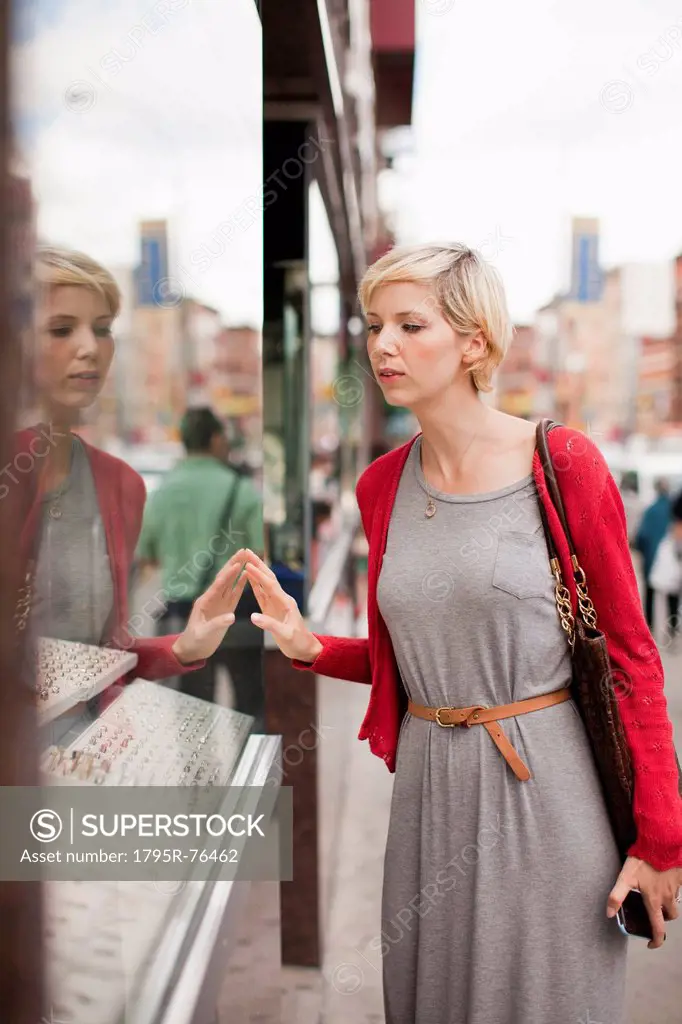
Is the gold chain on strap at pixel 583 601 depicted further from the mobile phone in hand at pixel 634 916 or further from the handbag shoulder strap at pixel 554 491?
the mobile phone in hand at pixel 634 916

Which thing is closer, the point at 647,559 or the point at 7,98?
the point at 7,98

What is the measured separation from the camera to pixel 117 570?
1.35 meters

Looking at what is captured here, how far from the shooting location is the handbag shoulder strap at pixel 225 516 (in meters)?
1.91

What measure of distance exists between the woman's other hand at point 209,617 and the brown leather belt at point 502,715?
0.41 m

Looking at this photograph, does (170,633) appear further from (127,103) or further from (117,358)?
(127,103)

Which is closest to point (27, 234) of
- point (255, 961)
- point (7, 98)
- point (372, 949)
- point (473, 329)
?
point (7, 98)

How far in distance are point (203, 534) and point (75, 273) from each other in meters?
0.87

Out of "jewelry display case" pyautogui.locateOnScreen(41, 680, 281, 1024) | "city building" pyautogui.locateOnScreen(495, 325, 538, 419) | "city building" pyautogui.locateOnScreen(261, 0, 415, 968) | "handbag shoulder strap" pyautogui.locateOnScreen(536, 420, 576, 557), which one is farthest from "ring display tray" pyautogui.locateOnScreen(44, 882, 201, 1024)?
"city building" pyautogui.locateOnScreen(495, 325, 538, 419)

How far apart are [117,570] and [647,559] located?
581 cm

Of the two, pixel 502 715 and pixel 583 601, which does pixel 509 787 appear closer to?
pixel 502 715

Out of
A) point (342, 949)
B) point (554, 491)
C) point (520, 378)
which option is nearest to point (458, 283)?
point (554, 491)

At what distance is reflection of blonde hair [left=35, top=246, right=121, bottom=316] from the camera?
910 millimetres

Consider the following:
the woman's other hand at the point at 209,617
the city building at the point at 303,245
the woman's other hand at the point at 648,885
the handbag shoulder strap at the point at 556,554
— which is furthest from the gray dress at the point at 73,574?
the city building at the point at 303,245

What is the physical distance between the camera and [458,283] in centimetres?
149
